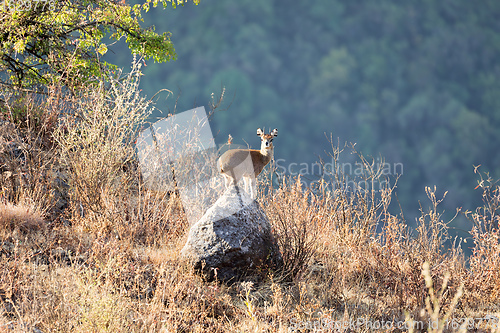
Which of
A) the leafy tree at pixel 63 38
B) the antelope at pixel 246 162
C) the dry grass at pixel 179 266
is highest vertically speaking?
the leafy tree at pixel 63 38

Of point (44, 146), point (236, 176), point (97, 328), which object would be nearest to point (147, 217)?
point (236, 176)

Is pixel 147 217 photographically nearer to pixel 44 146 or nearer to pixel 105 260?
pixel 105 260

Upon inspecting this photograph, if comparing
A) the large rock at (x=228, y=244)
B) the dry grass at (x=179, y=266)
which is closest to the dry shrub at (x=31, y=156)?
the dry grass at (x=179, y=266)

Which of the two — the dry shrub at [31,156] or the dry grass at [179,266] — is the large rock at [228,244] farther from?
the dry shrub at [31,156]

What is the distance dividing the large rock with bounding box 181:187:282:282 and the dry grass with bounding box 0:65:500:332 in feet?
0.61

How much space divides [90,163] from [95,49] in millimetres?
5459

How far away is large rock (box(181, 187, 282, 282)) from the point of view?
5191mm

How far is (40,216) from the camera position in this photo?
6.38 m

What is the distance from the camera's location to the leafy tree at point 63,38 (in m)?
8.70

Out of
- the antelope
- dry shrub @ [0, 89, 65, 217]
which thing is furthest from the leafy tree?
the antelope

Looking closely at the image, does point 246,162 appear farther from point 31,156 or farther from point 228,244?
point 31,156

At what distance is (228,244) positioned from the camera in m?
5.20

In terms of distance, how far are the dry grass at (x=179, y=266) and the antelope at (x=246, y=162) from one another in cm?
69

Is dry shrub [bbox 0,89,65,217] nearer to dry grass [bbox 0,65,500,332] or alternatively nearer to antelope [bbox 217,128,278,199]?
dry grass [bbox 0,65,500,332]
